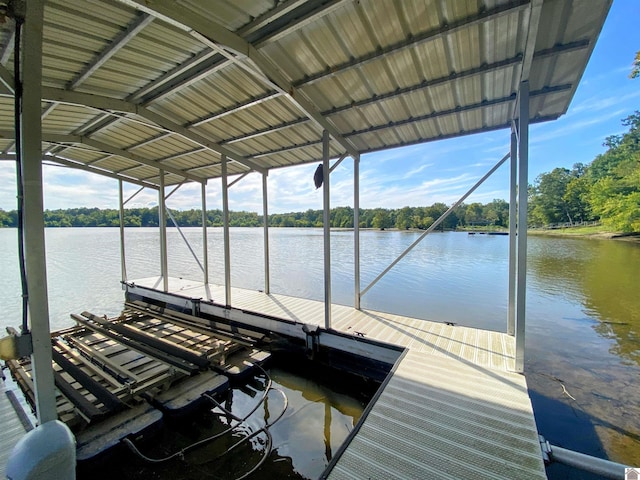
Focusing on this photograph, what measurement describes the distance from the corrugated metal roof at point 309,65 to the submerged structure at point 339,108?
0.02 meters

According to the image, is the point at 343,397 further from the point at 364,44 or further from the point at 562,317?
the point at 562,317

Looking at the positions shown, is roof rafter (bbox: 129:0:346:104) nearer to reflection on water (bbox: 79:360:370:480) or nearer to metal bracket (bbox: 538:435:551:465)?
metal bracket (bbox: 538:435:551:465)

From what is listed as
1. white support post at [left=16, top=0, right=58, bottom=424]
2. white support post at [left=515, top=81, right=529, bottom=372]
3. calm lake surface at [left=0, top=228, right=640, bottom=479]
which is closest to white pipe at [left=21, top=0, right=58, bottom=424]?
white support post at [left=16, top=0, right=58, bottom=424]

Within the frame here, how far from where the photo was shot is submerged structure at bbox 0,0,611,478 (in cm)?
186

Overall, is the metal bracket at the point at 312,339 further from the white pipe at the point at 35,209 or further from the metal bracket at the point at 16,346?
the metal bracket at the point at 16,346

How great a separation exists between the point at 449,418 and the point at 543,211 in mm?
52233

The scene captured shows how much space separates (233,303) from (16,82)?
16.4ft

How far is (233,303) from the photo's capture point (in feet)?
20.0

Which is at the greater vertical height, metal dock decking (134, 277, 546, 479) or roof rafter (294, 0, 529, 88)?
roof rafter (294, 0, 529, 88)

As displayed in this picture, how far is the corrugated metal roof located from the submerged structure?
0.02m

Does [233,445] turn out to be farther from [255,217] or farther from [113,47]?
[255,217]

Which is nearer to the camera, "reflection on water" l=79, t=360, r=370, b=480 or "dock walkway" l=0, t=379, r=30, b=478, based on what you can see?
"dock walkway" l=0, t=379, r=30, b=478

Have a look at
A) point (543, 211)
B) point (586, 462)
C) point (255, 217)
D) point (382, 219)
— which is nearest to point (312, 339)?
point (586, 462)

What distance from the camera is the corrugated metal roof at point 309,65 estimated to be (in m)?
2.27
